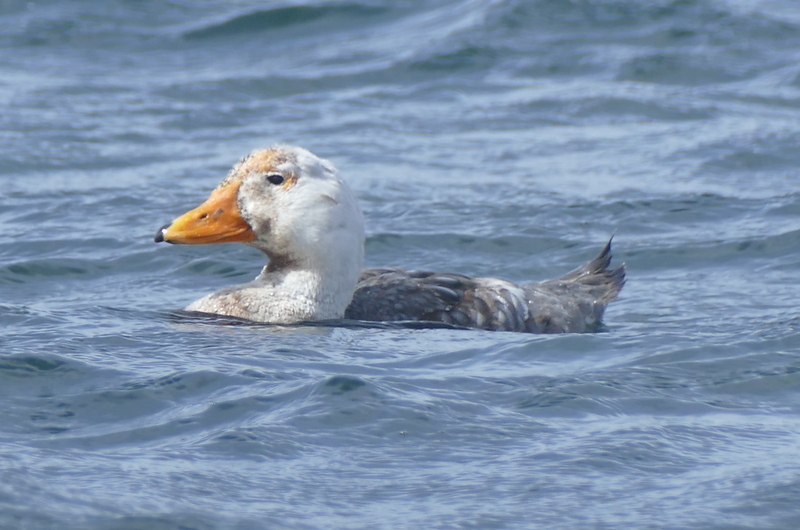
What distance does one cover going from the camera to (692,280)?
30.1 feet

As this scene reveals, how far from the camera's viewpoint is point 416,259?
9867 millimetres

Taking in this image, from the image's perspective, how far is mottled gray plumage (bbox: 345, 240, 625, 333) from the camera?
7.47m

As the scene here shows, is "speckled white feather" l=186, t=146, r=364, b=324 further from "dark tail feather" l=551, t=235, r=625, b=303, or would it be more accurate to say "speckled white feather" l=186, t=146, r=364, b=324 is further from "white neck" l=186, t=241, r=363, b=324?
"dark tail feather" l=551, t=235, r=625, b=303

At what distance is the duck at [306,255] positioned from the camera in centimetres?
736

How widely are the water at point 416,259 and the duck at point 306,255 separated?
0.73ft

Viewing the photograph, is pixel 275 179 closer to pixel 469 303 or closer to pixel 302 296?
pixel 302 296

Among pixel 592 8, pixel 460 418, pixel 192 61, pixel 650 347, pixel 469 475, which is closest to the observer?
pixel 469 475

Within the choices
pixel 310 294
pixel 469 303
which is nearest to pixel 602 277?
pixel 469 303

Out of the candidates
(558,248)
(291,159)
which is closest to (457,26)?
(558,248)

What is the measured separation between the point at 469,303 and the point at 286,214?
1194mm

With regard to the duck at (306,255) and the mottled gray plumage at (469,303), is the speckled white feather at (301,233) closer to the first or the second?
the duck at (306,255)

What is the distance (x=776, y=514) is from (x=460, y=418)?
57.6 inches

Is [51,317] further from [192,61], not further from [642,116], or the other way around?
[192,61]

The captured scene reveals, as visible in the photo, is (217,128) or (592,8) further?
(592,8)
